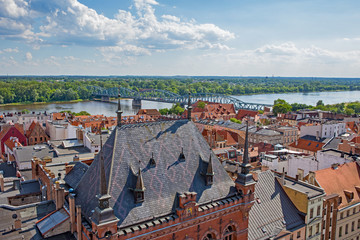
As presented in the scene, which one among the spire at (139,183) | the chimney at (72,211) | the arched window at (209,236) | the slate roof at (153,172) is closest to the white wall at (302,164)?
the slate roof at (153,172)

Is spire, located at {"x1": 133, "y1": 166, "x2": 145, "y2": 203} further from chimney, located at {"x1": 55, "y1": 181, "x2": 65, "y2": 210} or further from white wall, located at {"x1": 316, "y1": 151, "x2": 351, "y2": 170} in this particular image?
white wall, located at {"x1": 316, "y1": 151, "x2": 351, "y2": 170}

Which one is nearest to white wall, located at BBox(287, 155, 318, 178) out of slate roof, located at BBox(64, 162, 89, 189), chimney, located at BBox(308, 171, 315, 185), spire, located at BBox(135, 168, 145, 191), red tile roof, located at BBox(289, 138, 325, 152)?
chimney, located at BBox(308, 171, 315, 185)

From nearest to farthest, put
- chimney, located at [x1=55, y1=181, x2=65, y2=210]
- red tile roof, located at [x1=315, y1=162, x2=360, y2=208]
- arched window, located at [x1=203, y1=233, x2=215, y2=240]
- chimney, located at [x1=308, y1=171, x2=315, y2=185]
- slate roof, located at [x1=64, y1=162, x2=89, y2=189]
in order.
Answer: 1. arched window, located at [x1=203, y1=233, x2=215, y2=240]
2. chimney, located at [x1=55, y1=181, x2=65, y2=210]
3. slate roof, located at [x1=64, y1=162, x2=89, y2=189]
4. chimney, located at [x1=308, y1=171, x2=315, y2=185]
5. red tile roof, located at [x1=315, y1=162, x2=360, y2=208]

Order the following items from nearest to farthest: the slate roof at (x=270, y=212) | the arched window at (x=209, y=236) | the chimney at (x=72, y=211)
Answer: the chimney at (x=72, y=211), the arched window at (x=209, y=236), the slate roof at (x=270, y=212)

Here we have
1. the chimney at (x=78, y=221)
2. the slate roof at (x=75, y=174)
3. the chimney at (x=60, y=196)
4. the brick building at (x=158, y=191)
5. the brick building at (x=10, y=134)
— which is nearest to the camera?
the brick building at (x=158, y=191)

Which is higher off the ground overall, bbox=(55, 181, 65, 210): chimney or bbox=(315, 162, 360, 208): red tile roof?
bbox=(55, 181, 65, 210): chimney

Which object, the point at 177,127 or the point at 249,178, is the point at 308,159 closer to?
the point at 249,178

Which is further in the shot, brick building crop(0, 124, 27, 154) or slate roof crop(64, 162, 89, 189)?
brick building crop(0, 124, 27, 154)

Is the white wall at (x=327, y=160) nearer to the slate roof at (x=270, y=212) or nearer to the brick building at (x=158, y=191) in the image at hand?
the slate roof at (x=270, y=212)

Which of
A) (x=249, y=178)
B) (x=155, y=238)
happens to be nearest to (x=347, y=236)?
(x=249, y=178)
